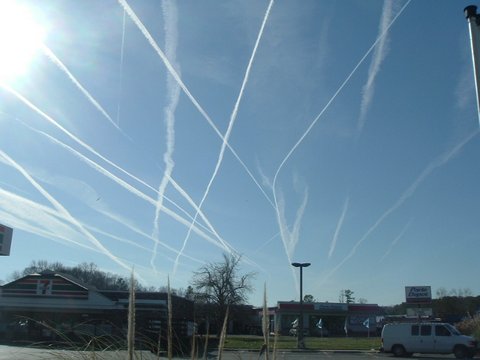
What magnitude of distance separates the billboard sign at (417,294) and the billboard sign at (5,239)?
146ft

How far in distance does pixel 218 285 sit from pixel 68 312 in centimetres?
2555

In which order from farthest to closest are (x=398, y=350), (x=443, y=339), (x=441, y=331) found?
(x=398, y=350) → (x=441, y=331) → (x=443, y=339)

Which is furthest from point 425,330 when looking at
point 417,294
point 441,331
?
point 417,294

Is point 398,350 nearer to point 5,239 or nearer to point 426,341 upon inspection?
point 426,341

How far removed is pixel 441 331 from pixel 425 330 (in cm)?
97

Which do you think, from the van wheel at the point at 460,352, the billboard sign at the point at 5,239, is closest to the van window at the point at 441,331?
the van wheel at the point at 460,352

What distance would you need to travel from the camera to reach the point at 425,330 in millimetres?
34969

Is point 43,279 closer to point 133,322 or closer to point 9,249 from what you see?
point 9,249

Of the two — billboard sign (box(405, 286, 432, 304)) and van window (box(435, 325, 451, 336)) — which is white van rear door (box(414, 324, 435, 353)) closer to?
van window (box(435, 325, 451, 336))

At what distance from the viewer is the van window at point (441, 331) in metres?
34.0

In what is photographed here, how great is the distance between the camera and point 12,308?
50.0 metres

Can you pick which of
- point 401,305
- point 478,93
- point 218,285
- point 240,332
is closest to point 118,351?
point 478,93

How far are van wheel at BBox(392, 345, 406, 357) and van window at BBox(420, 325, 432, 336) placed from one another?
1514 mm

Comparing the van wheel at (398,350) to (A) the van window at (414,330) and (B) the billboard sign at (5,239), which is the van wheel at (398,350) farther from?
(B) the billboard sign at (5,239)
